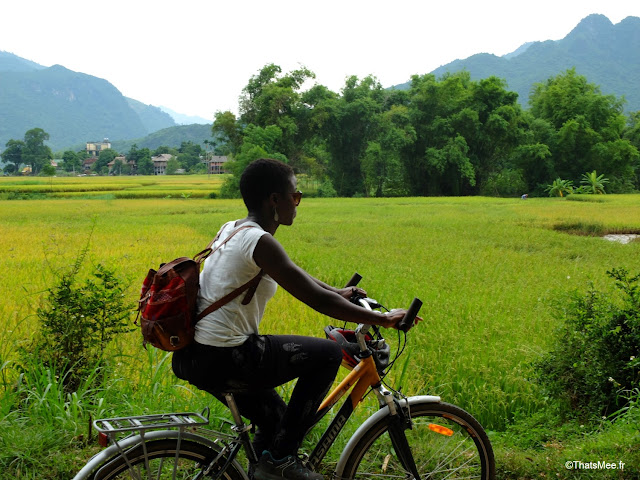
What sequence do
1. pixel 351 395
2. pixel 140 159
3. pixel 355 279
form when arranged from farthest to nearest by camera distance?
1. pixel 140 159
2. pixel 355 279
3. pixel 351 395

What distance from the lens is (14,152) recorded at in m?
45.9

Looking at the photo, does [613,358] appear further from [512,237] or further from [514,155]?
[514,155]

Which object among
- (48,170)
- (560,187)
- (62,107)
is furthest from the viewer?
(62,107)

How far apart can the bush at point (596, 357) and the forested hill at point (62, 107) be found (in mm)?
76148

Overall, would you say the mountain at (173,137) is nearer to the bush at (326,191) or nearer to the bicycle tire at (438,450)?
the bush at (326,191)

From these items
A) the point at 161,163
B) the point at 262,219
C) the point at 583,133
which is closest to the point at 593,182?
the point at 583,133

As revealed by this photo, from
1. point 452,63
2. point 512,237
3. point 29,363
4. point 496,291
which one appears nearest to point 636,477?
point 29,363

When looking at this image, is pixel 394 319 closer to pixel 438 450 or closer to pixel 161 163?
pixel 438 450

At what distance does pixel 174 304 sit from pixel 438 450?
1.43 meters

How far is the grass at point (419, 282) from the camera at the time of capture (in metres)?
3.09

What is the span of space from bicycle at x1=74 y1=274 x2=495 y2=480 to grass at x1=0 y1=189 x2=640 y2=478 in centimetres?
63

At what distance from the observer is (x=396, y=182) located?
1511 inches

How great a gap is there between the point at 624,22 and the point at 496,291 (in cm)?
15755

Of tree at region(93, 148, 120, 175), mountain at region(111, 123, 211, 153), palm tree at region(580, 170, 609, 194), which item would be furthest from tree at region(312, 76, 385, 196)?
mountain at region(111, 123, 211, 153)
